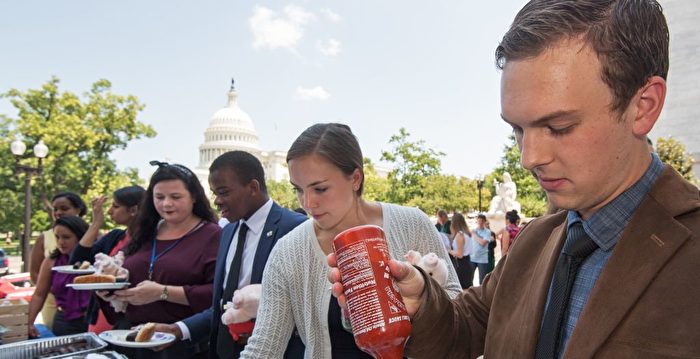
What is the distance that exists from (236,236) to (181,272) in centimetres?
55

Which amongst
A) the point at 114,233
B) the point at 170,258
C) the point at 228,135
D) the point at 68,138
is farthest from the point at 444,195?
the point at 228,135

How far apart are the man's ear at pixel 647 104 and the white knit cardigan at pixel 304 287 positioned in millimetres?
1113

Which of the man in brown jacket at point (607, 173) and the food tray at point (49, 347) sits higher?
the man in brown jacket at point (607, 173)

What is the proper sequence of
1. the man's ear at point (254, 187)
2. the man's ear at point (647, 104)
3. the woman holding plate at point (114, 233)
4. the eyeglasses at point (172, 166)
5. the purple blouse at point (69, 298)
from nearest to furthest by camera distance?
1. the man's ear at point (647, 104)
2. the man's ear at point (254, 187)
3. the eyeglasses at point (172, 166)
4. the purple blouse at point (69, 298)
5. the woman holding plate at point (114, 233)

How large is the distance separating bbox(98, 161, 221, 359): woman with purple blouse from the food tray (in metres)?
0.30

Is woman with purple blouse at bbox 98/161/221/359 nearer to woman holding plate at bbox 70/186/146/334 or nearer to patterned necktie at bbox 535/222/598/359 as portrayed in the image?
woman holding plate at bbox 70/186/146/334

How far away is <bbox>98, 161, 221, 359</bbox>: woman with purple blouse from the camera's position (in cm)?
341

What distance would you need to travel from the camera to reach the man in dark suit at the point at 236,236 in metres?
3.14

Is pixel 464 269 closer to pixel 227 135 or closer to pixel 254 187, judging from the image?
pixel 254 187

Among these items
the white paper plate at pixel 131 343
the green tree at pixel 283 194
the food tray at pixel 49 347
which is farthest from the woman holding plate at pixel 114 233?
the green tree at pixel 283 194

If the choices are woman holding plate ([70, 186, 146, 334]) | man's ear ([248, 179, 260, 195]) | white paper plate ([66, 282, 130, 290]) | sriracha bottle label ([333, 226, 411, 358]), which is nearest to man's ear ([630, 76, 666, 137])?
sriracha bottle label ([333, 226, 411, 358])

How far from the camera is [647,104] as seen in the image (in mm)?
1167

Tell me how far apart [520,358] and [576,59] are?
75 centimetres

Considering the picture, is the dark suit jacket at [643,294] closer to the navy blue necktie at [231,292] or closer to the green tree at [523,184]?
the navy blue necktie at [231,292]
